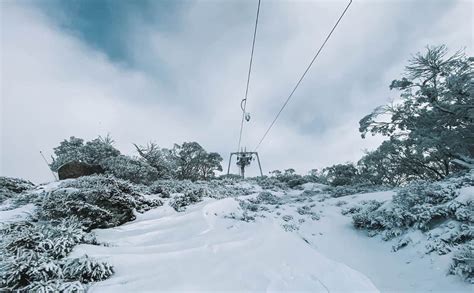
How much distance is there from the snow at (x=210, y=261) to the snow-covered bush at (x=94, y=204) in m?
0.33

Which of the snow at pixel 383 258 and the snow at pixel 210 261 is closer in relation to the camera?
the snow at pixel 210 261

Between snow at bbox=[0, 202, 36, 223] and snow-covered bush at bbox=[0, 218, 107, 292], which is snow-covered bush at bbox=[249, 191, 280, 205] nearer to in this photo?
snow at bbox=[0, 202, 36, 223]

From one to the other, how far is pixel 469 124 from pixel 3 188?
62.2 feet

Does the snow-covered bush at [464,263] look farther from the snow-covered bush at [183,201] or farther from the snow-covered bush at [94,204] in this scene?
the snow-covered bush at [94,204]

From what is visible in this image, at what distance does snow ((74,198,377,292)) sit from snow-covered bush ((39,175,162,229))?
33 centimetres

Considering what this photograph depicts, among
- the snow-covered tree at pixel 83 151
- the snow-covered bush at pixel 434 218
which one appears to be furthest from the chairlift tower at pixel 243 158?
the snow-covered bush at pixel 434 218

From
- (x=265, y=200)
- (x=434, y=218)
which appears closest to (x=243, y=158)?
(x=265, y=200)

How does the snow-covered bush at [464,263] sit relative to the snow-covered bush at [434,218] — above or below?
below

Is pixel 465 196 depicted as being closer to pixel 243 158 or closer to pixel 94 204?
pixel 94 204

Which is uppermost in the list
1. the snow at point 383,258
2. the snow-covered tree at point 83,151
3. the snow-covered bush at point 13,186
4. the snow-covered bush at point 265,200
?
the snow-covered tree at point 83,151

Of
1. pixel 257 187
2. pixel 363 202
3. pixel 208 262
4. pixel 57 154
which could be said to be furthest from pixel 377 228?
pixel 57 154

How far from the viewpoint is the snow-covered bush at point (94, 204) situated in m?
4.41

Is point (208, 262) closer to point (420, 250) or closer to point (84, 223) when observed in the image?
point (84, 223)

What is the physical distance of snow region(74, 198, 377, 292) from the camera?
280 centimetres
